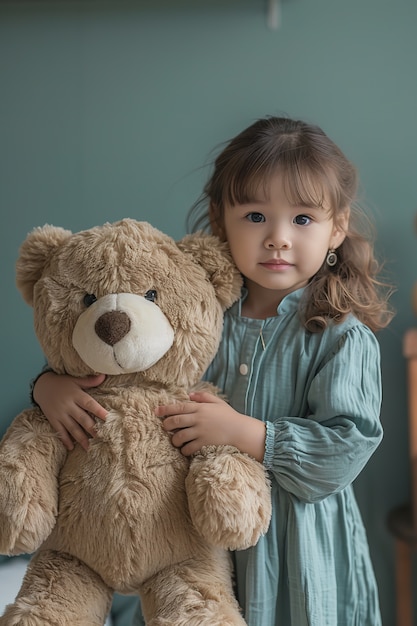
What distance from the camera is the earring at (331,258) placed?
110 cm

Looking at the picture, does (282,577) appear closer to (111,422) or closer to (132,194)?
(111,422)

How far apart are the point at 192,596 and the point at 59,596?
0.53ft

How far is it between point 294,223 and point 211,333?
204 millimetres

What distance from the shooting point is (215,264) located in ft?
3.23

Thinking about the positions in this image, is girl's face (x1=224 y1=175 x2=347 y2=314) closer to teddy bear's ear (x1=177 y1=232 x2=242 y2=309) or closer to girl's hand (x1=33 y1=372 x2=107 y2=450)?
teddy bear's ear (x1=177 y1=232 x2=242 y2=309)

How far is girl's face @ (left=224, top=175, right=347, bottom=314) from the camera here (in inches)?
40.0

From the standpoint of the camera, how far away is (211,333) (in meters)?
0.96

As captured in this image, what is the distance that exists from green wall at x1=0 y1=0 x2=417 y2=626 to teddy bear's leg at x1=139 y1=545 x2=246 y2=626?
869 millimetres

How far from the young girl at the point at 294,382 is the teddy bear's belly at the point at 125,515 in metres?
0.05

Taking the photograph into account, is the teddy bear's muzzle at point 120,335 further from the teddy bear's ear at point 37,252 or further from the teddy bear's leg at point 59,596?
the teddy bear's leg at point 59,596

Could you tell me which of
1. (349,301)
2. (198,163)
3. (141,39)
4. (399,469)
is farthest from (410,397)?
(141,39)

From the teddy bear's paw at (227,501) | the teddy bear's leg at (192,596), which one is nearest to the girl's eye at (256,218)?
the teddy bear's paw at (227,501)

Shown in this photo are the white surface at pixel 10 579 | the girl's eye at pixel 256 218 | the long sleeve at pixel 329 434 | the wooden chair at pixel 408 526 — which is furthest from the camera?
the wooden chair at pixel 408 526

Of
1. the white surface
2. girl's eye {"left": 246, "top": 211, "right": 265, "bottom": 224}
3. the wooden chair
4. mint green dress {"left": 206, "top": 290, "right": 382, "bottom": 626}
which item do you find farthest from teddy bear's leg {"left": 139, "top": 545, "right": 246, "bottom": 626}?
the wooden chair
